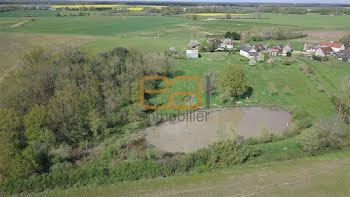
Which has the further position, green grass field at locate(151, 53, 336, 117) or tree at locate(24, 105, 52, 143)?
green grass field at locate(151, 53, 336, 117)

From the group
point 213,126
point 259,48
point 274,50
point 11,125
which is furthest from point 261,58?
point 11,125

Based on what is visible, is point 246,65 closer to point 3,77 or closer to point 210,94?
point 210,94

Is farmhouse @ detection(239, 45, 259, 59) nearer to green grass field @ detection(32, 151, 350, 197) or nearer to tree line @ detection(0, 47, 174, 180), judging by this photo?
tree line @ detection(0, 47, 174, 180)

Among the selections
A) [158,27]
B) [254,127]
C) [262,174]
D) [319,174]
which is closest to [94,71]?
[254,127]

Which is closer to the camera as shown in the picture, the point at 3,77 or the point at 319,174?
the point at 319,174

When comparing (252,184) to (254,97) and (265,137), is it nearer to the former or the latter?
(265,137)

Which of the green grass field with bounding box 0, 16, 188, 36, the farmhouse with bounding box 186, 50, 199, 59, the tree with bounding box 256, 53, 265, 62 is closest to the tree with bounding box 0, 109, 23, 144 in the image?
the farmhouse with bounding box 186, 50, 199, 59
